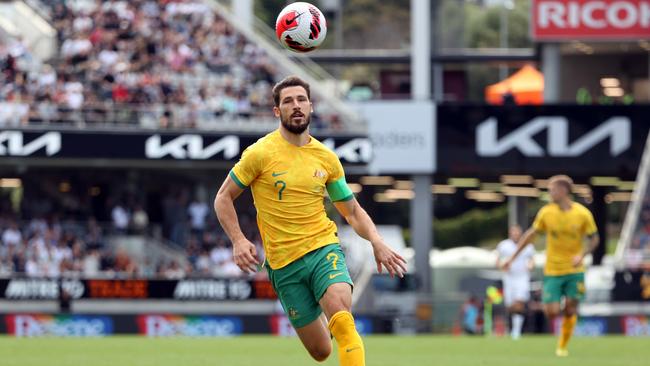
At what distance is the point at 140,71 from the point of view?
33.6 metres

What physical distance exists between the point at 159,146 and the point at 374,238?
22648 mm

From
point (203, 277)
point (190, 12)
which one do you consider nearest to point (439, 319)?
point (203, 277)

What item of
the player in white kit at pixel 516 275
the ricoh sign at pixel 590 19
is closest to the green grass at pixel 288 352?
the player in white kit at pixel 516 275

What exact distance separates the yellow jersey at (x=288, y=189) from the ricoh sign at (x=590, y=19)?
27851mm

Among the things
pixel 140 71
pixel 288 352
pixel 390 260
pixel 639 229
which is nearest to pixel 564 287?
pixel 288 352

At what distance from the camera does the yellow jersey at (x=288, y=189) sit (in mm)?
10008

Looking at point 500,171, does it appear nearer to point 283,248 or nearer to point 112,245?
point 112,245

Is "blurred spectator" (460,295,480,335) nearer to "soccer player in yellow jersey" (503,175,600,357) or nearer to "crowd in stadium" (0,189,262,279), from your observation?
"crowd in stadium" (0,189,262,279)

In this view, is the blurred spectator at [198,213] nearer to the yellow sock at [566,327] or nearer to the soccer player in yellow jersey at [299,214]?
the yellow sock at [566,327]

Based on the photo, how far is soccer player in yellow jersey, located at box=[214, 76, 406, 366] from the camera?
32.3 feet

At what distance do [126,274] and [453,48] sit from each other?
13194mm

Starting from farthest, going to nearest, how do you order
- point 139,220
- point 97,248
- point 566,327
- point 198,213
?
point 198,213
point 139,220
point 97,248
point 566,327

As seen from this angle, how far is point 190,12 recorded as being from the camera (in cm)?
3584

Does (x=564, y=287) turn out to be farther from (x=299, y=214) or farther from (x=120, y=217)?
(x=120, y=217)
